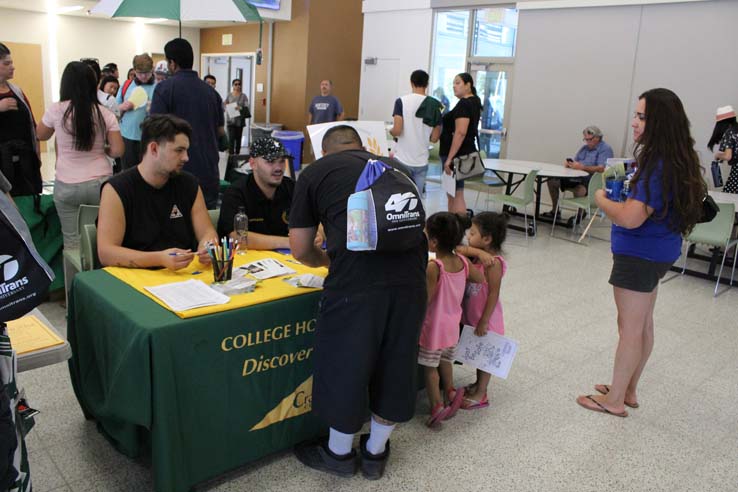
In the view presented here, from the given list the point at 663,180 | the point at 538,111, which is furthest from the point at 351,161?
the point at 538,111

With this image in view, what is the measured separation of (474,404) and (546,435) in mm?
358

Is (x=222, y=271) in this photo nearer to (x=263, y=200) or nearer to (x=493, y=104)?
(x=263, y=200)

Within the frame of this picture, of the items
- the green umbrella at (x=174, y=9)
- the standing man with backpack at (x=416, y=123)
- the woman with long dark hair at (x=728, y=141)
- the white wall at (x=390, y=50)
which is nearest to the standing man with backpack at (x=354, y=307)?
the green umbrella at (x=174, y=9)

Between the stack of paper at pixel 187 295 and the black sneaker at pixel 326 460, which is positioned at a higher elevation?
the stack of paper at pixel 187 295

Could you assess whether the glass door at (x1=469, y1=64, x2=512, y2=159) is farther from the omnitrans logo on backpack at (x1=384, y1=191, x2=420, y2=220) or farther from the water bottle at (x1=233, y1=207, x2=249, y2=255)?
the omnitrans logo on backpack at (x1=384, y1=191, x2=420, y2=220)

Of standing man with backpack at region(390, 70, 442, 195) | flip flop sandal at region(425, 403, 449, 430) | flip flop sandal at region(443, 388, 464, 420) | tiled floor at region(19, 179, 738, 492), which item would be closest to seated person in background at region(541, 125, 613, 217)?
standing man with backpack at region(390, 70, 442, 195)

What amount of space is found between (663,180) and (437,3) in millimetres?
8265

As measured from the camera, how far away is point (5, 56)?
3.30m

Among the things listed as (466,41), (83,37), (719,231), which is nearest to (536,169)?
(719,231)

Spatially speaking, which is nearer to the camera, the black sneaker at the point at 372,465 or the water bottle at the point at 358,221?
the water bottle at the point at 358,221

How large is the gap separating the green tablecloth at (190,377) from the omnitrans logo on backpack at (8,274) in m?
0.70

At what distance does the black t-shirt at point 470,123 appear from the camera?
19.6ft

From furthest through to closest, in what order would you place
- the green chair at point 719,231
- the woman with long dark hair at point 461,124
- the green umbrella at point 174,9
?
the woman with long dark hair at point 461,124
the green chair at point 719,231
the green umbrella at point 174,9

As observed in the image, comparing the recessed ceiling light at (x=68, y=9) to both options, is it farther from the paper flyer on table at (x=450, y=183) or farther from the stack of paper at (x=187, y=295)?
the stack of paper at (x=187, y=295)
